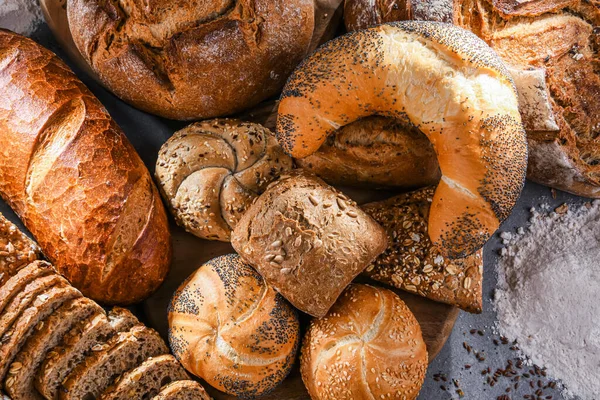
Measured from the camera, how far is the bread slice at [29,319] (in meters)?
1.82

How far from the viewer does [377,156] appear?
2.19m

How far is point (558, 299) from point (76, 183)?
206 centimetres

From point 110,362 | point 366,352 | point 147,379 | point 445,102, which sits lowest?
point 366,352

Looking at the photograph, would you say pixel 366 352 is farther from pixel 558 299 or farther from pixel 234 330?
pixel 558 299

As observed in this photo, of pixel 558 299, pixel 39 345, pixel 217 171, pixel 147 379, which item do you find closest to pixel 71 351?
pixel 39 345

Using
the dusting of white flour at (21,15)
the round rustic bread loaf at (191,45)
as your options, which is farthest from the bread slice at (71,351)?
the dusting of white flour at (21,15)

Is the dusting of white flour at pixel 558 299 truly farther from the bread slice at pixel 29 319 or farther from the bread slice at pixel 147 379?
the bread slice at pixel 29 319

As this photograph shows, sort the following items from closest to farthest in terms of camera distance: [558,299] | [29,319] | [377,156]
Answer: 1. [29,319]
2. [377,156]
3. [558,299]

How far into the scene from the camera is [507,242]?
253 cm

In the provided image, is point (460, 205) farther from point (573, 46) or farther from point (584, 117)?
point (573, 46)

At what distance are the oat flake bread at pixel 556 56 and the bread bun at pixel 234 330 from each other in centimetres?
126

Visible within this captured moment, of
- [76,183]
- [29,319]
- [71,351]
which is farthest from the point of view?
[76,183]

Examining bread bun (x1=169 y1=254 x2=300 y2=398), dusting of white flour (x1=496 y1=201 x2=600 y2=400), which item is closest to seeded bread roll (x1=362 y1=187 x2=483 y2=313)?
dusting of white flour (x1=496 y1=201 x2=600 y2=400)

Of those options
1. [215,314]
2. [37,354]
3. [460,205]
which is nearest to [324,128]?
[460,205]
